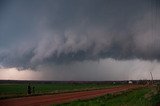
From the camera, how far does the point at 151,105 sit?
3306 cm

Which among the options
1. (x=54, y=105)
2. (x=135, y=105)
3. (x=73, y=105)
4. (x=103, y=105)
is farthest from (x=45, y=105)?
(x=135, y=105)

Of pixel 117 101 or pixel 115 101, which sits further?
pixel 117 101

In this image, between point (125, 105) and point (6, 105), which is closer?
point (6, 105)

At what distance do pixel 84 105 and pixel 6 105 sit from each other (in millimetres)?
6836

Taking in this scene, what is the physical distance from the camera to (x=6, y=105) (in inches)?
1167

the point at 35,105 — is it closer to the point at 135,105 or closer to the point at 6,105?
the point at 6,105

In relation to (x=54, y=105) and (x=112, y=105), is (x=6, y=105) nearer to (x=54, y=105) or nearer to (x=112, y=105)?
(x=54, y=105)

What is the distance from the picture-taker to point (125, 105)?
32.2 m

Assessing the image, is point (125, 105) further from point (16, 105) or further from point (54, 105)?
point (16, 105)

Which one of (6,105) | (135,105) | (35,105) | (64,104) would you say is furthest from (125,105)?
(6,105)

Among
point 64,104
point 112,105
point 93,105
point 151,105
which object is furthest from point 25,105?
point 151,105

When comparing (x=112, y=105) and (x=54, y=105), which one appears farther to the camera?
(x=112, y=105)

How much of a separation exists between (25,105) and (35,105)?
2.87ft

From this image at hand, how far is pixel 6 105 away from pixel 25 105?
159cm
